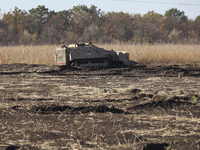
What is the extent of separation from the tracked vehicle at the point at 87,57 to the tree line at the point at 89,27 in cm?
2469

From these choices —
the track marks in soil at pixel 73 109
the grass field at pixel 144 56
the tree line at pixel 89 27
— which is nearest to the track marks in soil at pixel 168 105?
the track marks in soil at pixel 73 109

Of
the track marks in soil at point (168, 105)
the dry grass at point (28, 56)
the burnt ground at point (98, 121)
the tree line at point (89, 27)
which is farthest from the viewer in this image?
the tree line at point (89, 27)

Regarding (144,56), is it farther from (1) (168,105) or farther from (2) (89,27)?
(2) (89,27)

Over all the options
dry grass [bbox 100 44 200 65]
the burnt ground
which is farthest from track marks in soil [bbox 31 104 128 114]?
dry grass [bbox 100 44 200 65]

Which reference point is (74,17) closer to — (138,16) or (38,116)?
(138,16)

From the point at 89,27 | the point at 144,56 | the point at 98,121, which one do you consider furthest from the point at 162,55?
the point at 89,27

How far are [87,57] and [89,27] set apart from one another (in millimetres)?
31466

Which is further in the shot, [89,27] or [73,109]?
[89,27]

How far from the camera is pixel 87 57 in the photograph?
13.6 metres

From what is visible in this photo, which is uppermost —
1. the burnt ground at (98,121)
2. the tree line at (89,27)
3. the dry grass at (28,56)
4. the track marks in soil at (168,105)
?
the tree line at (89,27)

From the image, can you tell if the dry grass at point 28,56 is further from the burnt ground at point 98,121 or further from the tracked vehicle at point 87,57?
the burnt ground at point 98,121

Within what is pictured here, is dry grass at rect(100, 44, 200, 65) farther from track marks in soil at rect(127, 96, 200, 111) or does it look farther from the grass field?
track marks in soil at rect(127, 96, 200, 111)

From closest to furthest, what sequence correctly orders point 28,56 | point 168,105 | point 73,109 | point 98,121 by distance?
point 98,121 < point 73,109 < point 168,105 < point 28,56

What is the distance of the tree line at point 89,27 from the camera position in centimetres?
4091
